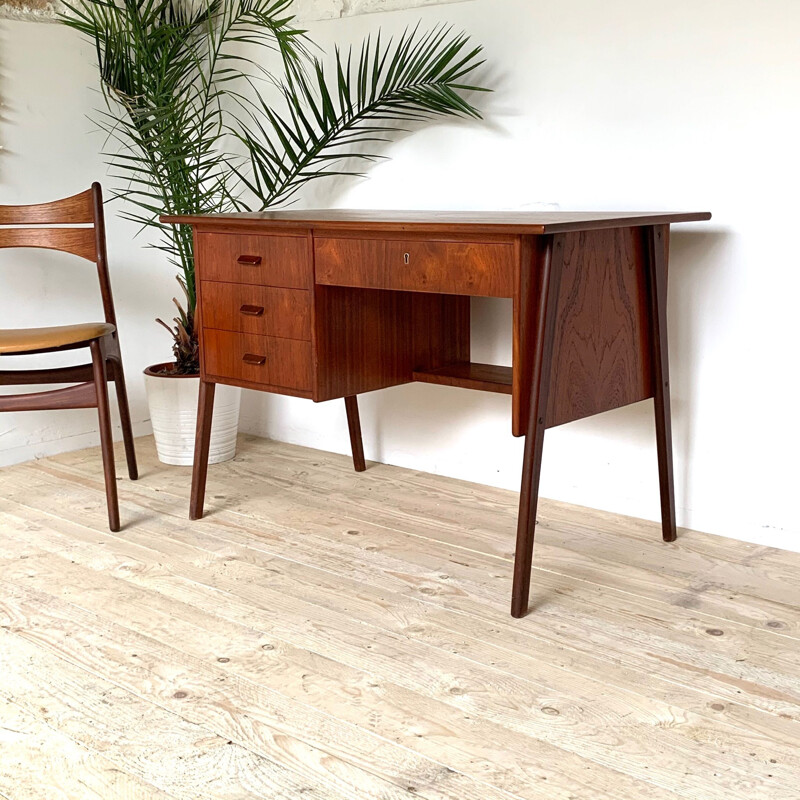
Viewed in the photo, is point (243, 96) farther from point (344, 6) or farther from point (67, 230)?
point (67, 230)

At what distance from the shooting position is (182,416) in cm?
316

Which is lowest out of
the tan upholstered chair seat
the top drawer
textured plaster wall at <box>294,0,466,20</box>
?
the tan upholstered chair seat

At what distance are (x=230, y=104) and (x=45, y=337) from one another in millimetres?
1177

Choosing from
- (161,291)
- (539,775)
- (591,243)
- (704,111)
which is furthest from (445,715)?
(161,291)

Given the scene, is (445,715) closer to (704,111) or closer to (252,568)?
(252,568)

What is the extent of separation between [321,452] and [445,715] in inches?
69.4

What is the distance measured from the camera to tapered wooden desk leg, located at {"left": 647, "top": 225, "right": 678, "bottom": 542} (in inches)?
88.3

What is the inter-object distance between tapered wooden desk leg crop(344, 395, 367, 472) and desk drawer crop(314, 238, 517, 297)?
31.0 inches

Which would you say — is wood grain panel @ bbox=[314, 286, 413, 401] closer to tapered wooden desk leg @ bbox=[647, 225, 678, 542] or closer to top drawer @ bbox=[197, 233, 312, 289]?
top drawer @ bbox=[197, 233, 312, 289]

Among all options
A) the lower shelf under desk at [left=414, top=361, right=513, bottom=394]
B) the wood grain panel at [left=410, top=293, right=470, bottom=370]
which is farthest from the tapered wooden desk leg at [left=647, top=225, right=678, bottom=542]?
the wood grain panel at [left=410, top=293, right=470, bottom=370]

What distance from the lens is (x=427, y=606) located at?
6.82 ft

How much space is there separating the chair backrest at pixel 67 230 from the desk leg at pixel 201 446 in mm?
497

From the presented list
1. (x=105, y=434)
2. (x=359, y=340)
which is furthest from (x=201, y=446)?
(x=359, y=340)

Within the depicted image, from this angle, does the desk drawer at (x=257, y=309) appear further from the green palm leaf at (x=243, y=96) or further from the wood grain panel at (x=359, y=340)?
the green palm leaf at (x=243, y=96)
